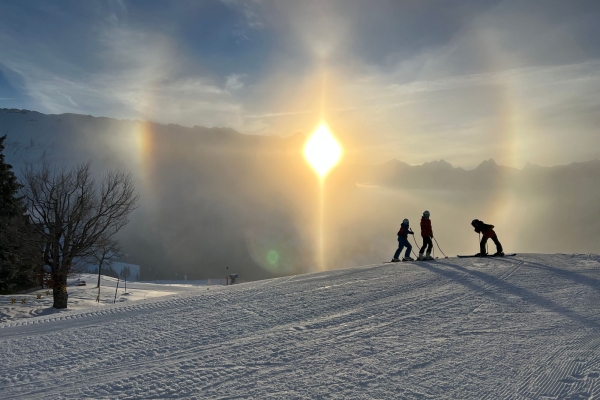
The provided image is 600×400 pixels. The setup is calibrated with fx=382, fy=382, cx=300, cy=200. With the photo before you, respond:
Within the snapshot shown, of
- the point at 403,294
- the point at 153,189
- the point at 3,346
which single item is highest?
the point at 153,189

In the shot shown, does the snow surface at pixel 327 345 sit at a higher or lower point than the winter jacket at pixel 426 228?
lower

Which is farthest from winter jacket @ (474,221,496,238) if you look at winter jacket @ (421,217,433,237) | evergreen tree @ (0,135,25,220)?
evergreen tree @ (0,135,25,220)

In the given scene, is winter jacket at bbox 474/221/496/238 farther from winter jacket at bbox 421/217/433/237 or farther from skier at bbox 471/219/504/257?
winter jacket at bbox 421/217/433/237

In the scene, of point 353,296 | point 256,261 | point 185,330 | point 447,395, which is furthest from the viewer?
point 256,261

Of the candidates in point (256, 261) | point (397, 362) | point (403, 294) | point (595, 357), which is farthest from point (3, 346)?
point (256, 261)

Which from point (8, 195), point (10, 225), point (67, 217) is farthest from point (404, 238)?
point (8, 195)

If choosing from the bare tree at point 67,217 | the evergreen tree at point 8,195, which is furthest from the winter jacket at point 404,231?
the evergreen tree at point 8,195

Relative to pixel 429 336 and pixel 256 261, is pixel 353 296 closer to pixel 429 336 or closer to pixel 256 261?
pixel 429 336

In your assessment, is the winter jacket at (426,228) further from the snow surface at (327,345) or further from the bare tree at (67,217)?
the bare tree at (67,217)

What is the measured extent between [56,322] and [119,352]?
9.91ft

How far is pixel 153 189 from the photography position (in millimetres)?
192750

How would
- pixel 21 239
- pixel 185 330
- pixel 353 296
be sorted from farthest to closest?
pixel 21 239 < pixel 353 296 < pixel 185 330

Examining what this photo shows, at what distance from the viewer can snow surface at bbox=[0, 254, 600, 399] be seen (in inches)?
163

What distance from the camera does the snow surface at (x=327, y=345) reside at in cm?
414
